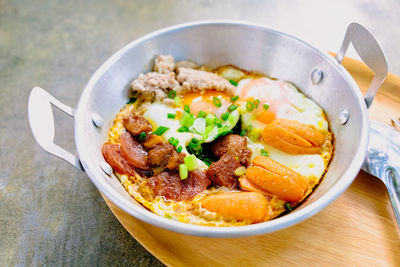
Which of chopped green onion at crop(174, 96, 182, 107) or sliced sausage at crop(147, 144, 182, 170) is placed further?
chopped green onion at crop(174, 96, 182, 107)

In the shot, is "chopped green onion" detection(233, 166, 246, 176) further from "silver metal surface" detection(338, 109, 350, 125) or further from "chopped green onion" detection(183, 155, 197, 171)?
"silver metal surface" detection(338, 109, 350, 125)

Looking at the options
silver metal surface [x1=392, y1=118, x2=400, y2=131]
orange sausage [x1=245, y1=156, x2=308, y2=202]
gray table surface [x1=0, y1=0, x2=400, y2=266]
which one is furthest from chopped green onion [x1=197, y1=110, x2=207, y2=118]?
silver metal surface [x1=392, y1=118, x2=400, y2=131]

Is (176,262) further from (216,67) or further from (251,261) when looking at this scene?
(216,67)

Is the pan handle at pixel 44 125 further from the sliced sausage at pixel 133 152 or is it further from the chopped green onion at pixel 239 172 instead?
the chopped green onion at pixel 239 172

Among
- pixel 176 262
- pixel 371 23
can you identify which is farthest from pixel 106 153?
pixel 371 23

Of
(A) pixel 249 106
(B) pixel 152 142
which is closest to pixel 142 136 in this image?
(B) pixel 152 142
